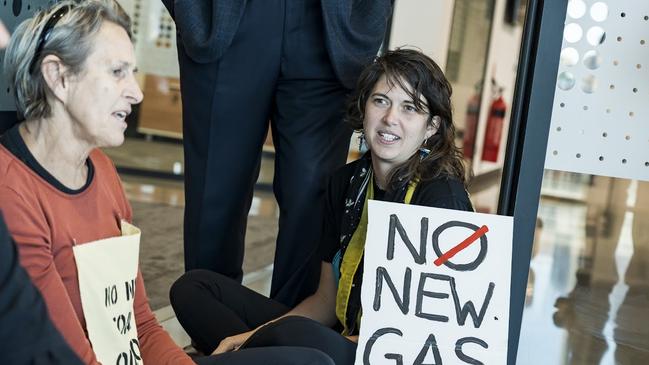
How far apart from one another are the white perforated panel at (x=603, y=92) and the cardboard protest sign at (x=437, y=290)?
0.38 m

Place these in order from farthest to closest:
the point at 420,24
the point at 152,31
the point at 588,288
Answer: the point at 420,24 → the point at 152,31 → the point at 588,288

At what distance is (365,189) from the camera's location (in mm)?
2025

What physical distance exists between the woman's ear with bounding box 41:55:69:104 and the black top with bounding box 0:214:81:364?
64 cm

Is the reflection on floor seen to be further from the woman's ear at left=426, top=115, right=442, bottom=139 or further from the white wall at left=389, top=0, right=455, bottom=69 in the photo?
the white wall at left=389, top=0, right=455, bottom=69

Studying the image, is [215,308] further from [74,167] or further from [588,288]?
[588,288]

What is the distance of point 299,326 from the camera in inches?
71.4

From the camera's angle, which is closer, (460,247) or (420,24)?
(460,247)

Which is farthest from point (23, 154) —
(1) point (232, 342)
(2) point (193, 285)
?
(2) point (193, 285)

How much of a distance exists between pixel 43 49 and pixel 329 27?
917 mm

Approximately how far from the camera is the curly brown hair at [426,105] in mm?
1943

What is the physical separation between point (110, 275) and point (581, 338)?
7.35ft

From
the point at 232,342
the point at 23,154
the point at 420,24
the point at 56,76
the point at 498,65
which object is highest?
the point at 420,24

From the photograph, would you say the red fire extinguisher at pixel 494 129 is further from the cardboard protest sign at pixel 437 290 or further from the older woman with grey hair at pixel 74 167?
the older woman with grey hair at pixel 74 167

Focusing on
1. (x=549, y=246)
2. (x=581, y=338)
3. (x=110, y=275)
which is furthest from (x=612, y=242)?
(x=110, y=275)
